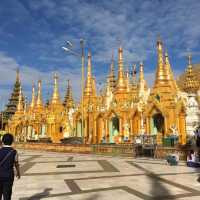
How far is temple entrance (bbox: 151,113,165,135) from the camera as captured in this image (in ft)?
93.7

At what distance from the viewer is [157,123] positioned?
2892cm

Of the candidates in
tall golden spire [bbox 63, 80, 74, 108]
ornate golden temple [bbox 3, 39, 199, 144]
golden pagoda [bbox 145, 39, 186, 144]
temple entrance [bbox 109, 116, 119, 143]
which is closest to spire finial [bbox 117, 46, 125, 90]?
ornate golden temple [bbox 3, 39, 199, 144]

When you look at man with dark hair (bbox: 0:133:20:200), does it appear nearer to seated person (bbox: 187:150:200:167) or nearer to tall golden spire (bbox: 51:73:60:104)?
seated person (bbox: 187:150:200:167)

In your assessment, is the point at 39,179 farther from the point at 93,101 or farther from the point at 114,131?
the point at 93,101

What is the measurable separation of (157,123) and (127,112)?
408 cm

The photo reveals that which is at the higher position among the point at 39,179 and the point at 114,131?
the point at 114,131

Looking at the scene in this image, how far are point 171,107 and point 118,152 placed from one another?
7.54 meters

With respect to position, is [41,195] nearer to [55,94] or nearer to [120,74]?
[120,74]

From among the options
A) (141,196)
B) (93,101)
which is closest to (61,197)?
(141,196)

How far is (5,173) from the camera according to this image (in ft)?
17.8

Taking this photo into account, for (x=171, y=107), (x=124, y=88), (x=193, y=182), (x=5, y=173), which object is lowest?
(x=193, y=182)

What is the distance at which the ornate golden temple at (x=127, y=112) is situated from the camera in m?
25.5

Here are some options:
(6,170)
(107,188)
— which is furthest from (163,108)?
(6,170)

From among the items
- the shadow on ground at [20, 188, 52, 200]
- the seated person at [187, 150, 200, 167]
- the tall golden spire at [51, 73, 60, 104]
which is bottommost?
the shadow on ground at [20, 188, 52, 200]
